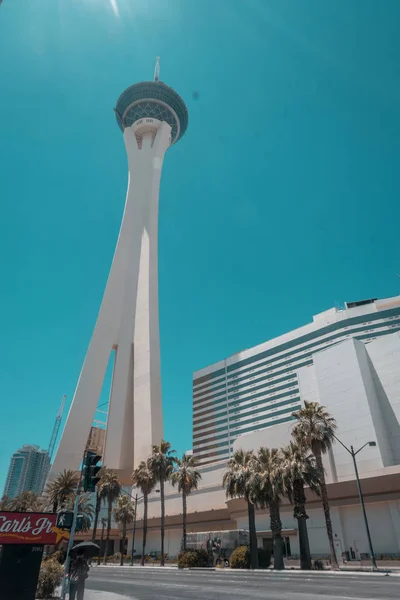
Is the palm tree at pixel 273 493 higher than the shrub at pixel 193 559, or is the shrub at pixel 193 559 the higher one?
the palm tree at pixel 273 493

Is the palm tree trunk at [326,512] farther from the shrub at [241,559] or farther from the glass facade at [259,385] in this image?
the glass facade at [259,385]

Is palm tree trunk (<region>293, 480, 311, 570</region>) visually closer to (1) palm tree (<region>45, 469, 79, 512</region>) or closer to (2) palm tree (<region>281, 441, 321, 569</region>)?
(2) palm tree (<region>281, 441, 321, 569</region>)

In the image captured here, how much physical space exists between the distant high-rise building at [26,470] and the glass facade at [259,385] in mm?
65205

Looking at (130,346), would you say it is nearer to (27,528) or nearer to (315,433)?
(315,433)

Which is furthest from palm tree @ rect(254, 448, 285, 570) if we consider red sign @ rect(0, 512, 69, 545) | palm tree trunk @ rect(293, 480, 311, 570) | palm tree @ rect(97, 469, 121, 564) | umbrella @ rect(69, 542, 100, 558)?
palm tree @ rect(97, 469, 121, 564)

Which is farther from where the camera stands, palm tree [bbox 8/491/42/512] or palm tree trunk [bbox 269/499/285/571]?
palm tree [bbox 8/491/42/512]

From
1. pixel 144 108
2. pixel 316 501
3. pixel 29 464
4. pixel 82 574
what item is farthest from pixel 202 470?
pixel 29 464

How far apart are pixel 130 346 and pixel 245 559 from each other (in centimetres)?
4158

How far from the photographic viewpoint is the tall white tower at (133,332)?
58938 mm

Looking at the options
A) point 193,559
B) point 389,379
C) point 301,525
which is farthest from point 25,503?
point 389,379

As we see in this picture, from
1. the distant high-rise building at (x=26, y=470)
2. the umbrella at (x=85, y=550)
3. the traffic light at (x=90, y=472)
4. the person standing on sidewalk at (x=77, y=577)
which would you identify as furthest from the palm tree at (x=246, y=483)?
the distant high-rise building at (x=26, y=470)

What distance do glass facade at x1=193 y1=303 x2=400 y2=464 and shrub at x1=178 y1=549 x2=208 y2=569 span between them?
58.5 meters

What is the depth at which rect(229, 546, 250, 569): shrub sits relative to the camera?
30828 millimetres

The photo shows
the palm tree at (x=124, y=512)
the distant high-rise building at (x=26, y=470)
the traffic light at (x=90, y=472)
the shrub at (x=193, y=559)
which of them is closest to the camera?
the traffic light at (x=90, y=472)
